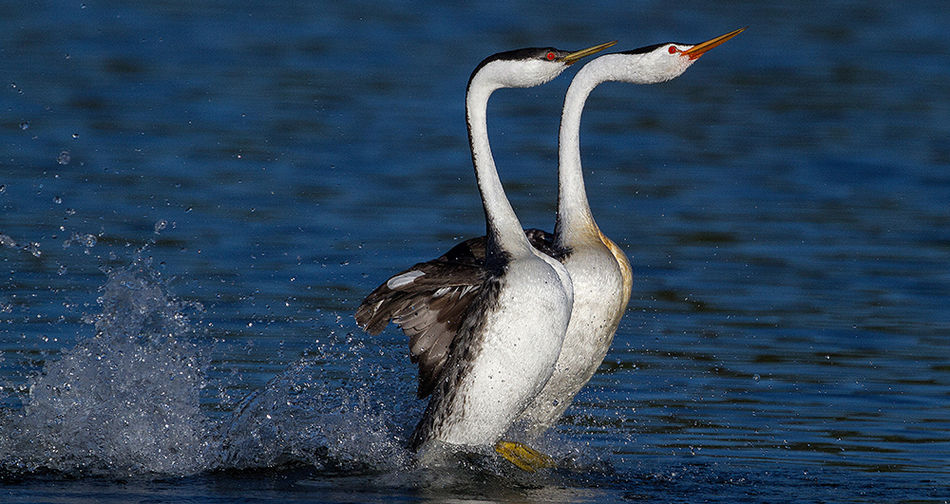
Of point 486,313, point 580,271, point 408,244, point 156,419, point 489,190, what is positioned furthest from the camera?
point 408,244

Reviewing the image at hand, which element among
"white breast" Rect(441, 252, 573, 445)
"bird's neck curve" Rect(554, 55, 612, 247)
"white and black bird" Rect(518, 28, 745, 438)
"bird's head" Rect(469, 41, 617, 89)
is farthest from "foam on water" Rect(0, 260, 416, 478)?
"bird's head" Rect(469, 41, 617, 89)

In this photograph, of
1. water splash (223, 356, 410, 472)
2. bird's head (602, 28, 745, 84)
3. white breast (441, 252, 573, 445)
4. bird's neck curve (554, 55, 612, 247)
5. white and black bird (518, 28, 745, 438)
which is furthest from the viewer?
bird's head (602, 28, 745, 84)

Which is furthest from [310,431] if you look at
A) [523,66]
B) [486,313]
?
[523,66]

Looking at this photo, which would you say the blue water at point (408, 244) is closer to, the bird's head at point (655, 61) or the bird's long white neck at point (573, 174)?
the bird's long white neck at point (573, 174)

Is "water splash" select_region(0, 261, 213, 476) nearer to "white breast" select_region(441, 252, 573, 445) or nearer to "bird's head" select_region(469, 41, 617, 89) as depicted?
"white breast" select_region(441, 252, 573, 445)

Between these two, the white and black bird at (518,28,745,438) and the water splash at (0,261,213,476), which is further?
the white and black bird at (518,28,745,438)

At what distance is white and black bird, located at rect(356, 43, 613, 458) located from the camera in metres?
A: 8.38

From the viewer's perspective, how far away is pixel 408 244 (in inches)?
528

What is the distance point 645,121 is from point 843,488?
36.0 ft

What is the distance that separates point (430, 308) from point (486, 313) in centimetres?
48

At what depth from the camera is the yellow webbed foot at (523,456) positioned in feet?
28.9

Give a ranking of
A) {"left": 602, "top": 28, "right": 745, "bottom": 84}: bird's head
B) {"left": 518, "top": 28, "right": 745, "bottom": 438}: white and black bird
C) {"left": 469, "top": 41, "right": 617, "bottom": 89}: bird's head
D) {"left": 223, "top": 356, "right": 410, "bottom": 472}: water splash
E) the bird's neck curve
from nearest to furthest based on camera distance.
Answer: {"left": 469, "top": 41, "right": 617, "bottom": 89}: bird's head
{"left": 223, "top": 356, "right": 410, "bottom": 472}: water splash
{"left": 518, "top": 28, "right": 745, "bottom": 438}: white and black bird
the bird's neck curve
{"left": 602, "top": 28, "right": 745, "bottom": 84}: bird's head

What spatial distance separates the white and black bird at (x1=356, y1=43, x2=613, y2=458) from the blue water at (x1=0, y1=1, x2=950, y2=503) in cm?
34

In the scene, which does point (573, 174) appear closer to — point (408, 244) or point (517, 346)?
point (517, 346)
